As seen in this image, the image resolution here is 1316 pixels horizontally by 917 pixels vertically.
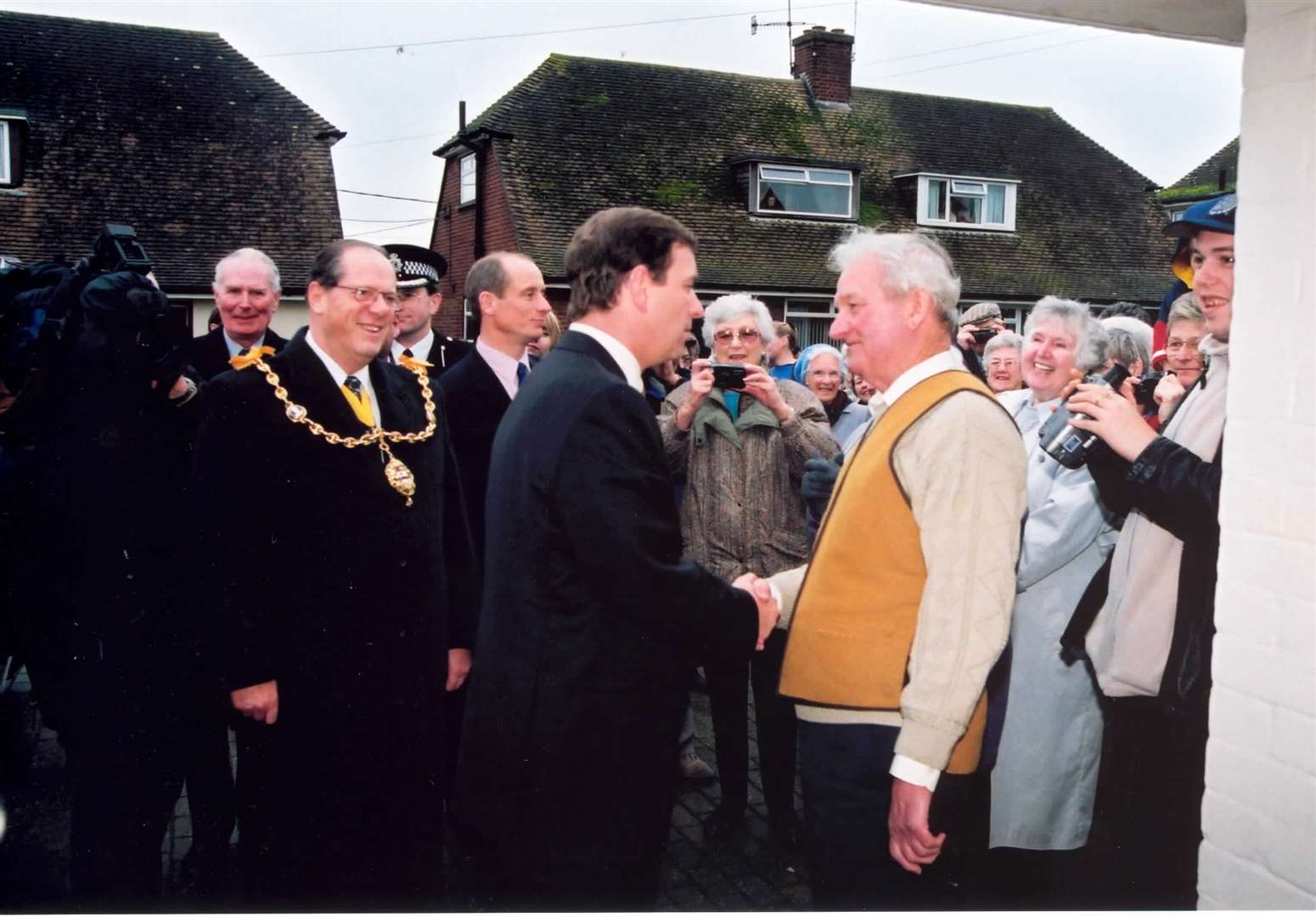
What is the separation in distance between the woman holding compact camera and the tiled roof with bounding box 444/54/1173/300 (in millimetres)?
16799

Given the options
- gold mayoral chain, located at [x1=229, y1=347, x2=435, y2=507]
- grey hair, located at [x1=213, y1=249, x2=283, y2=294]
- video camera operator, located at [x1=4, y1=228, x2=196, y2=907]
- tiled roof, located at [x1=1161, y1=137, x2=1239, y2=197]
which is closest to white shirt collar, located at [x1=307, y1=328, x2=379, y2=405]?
gold mayoral chain, located at [x1=229, y1=347, x2=435, y2=507]

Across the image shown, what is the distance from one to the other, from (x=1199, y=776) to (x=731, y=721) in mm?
1990

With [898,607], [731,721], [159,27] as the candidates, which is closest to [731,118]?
[159,27]

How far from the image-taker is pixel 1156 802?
9.56 ft

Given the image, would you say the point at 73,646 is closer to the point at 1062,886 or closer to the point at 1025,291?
the point at 1062,886

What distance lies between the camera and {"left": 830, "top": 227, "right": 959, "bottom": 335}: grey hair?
253cm

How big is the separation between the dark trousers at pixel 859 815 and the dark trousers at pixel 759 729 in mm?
1779

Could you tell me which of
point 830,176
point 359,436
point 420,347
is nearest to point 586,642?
point 359,436

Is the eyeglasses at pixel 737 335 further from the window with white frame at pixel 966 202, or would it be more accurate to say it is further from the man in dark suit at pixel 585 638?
the window with white frame at pixel 966 202

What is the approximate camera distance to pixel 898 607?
2.40 meters

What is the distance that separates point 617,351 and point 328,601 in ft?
4.12

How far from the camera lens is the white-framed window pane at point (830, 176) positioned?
24577 millimetres

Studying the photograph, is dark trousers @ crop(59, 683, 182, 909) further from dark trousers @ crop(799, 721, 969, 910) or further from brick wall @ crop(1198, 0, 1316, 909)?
brick wall @ crop(1198, 0, 1316, 909)

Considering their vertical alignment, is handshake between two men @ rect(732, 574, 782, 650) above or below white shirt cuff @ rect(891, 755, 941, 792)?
above
